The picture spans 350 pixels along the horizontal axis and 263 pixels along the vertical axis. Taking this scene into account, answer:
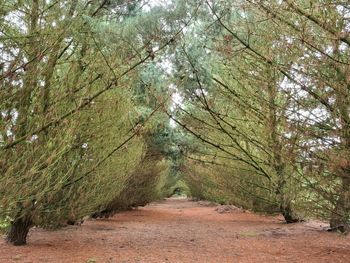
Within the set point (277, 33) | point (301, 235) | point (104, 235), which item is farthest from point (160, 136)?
point (277, 33)

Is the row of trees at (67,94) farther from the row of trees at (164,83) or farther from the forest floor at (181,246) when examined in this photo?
the forest floor at (181,246)

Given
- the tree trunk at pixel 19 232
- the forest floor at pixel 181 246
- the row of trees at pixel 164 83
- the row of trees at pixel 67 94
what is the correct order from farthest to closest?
the tree trunk at pixel 19 232 → the forest floor at pixel 181 246 → the row of trees at pixel 164 83 → the row of trees at pixel 67 94

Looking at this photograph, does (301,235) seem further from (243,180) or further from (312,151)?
(312,151)

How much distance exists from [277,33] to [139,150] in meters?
6.76

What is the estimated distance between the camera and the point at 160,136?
1545 cm

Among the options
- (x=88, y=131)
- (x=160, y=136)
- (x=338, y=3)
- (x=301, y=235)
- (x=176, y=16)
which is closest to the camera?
(x=338, y=3)

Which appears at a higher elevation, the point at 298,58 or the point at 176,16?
the point at 176,16

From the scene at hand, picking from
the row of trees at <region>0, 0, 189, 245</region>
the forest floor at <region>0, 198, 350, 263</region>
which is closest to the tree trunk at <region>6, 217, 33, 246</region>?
the row of trees at <region>0, 0, 189, 245</region>

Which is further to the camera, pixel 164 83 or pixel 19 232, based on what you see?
pixel 19 232

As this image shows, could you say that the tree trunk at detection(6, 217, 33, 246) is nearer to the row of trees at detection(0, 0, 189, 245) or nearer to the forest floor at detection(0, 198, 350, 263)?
the row of trees at detection(0, 0, 189, 245)

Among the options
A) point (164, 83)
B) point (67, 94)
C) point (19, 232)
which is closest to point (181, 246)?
point (19, 232)

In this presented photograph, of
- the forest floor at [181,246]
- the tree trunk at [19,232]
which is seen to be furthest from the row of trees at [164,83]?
the forest floor at [181,246]

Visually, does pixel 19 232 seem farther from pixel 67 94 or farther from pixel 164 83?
pixel 67 94

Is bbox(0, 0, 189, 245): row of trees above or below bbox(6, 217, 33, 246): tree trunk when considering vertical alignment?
above
